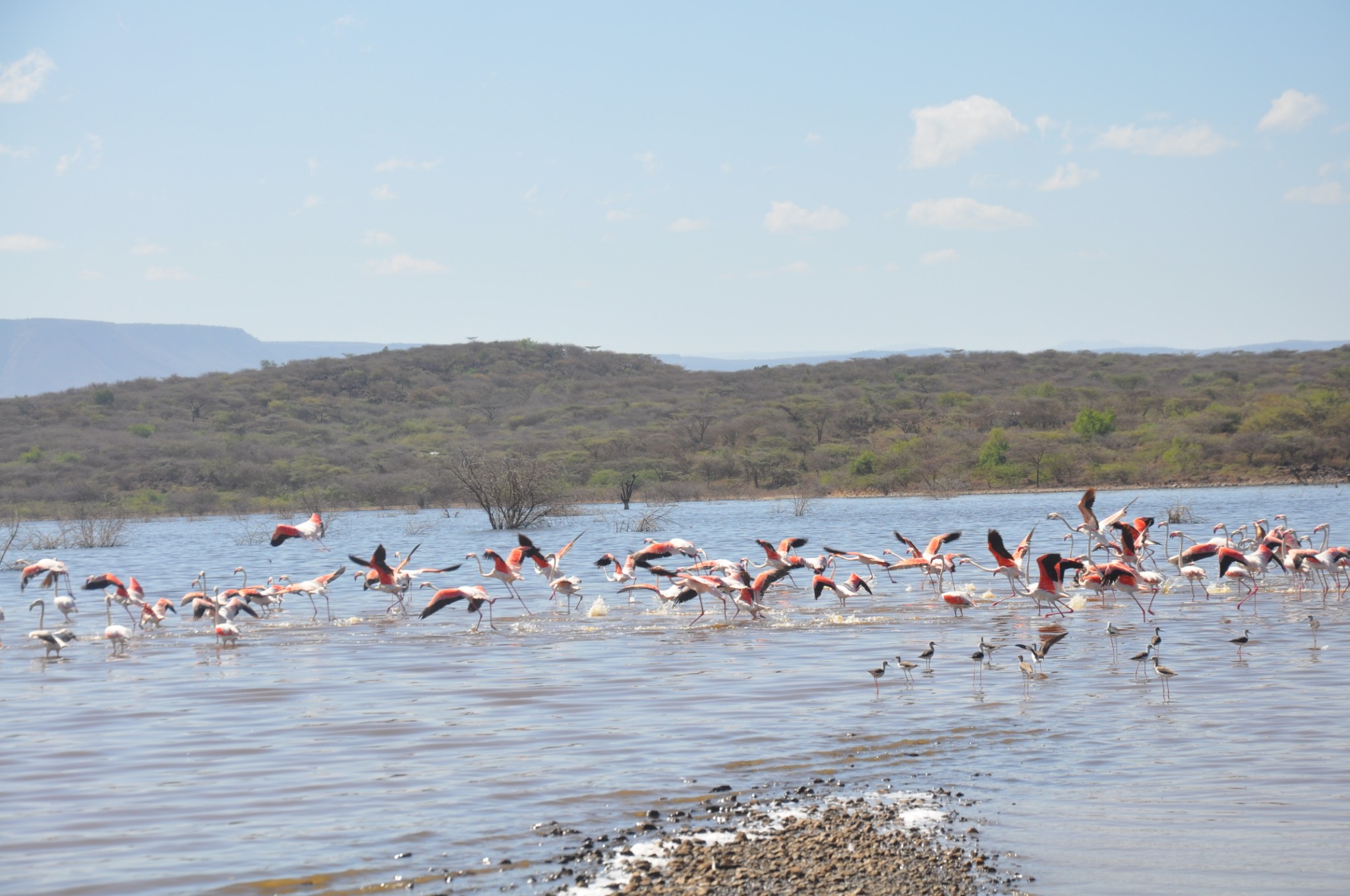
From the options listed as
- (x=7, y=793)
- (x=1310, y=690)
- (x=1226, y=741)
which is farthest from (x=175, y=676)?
(x=1310, y=690)

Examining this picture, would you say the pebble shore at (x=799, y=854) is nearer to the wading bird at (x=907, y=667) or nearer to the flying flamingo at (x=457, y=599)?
the wading bird at (x=907, y=667)

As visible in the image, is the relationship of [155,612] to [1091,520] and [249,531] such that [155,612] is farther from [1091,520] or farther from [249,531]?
[249,531]

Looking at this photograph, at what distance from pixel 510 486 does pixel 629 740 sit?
24.2 meters

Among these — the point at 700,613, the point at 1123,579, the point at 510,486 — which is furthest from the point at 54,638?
the point at 510,486

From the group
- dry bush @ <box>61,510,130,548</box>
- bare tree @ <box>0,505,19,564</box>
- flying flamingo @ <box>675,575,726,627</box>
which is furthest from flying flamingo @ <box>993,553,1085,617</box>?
dry bush @ <box>61,510,130,548</box>

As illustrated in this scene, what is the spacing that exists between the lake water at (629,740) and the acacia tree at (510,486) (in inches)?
658

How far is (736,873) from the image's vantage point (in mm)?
5262

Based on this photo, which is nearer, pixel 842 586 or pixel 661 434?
pixel 842 586

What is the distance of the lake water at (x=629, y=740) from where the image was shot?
18.9ft

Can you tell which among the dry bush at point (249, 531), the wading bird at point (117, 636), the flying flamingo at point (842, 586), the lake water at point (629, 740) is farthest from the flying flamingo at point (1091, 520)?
the dry bush at point (249, 531)

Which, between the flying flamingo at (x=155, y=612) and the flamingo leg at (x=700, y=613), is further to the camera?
the flamingo leg at (x=700, y=613)

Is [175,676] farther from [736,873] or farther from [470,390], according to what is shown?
[470,390]

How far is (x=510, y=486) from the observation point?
1261 inches

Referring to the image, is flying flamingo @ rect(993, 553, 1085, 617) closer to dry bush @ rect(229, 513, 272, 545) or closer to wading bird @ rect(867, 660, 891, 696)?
wading bird @ rect(867, 660, 891, 696)
